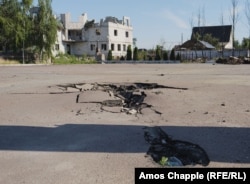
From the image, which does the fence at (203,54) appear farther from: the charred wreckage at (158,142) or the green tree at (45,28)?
the charred wreckage at (158,142)

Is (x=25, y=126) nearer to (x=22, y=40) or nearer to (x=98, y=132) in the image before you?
(x=98, y=132)

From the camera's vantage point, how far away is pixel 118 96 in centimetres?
1178

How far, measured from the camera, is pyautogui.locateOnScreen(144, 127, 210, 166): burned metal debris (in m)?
5.20

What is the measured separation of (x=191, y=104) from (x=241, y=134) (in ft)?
11.4

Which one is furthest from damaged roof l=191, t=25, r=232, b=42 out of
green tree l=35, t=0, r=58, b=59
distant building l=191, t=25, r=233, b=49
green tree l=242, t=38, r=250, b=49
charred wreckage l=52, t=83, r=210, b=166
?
charred wreckage l=52, t=83, r=210, b=166

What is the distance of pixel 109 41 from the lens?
6594 centimetres

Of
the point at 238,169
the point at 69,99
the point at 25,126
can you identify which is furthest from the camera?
the point at 69,99

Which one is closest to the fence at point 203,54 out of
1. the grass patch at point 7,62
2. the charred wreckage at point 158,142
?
the grass patch at point 7,62

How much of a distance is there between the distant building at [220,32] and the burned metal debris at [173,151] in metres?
68.6

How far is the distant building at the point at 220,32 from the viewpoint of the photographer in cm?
7425

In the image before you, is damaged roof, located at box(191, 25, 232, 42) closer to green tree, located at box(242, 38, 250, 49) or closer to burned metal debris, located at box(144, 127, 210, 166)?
green tree, located at box(242, 38, 250, 49)

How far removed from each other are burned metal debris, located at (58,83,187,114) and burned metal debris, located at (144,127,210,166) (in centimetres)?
272

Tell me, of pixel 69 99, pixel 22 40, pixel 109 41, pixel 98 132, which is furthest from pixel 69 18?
pixel 98 132

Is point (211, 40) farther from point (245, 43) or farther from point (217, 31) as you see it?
point (217, 31)
